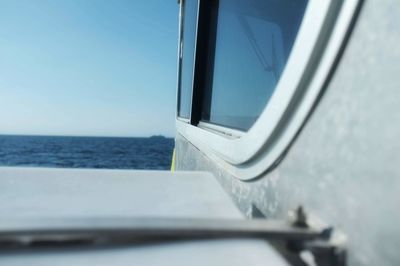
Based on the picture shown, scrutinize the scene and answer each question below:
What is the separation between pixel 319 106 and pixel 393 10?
0.18 meters

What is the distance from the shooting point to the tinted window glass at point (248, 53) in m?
1.05

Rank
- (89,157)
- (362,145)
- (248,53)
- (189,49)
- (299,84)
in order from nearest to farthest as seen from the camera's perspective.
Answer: (362,145) → (299,84) → (248,53) → (189,49) → (89,157)

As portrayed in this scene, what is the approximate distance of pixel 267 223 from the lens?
0.58 metres

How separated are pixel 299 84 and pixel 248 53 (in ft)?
2.61

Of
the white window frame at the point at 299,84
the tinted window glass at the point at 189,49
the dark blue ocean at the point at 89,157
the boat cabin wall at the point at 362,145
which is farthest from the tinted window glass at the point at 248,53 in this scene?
the dark blue ocean at the point at 89,157

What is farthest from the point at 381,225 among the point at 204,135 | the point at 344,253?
the point at 204,135

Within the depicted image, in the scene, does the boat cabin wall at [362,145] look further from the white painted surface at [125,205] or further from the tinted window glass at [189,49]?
the tinted window glass at [189,49]

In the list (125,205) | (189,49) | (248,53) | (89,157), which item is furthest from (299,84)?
(89,157)

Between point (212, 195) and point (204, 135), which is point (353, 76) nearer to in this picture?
point (212, 195)

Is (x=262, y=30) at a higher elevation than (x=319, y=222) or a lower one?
higher

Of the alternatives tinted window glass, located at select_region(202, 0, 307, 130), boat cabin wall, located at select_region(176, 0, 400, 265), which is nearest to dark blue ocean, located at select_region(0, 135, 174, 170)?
tinted window glass, located at select_region(202, 0, 307, 130)

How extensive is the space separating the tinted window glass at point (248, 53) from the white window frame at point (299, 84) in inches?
11.2

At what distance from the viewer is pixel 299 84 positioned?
637mm

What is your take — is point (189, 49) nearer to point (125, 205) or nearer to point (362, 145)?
point (125, 205)
